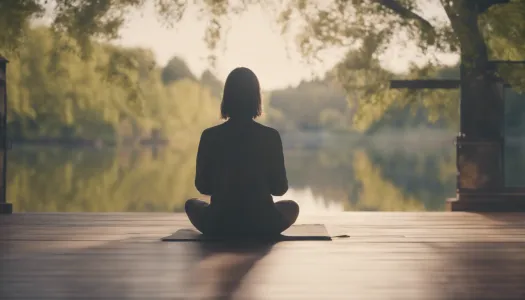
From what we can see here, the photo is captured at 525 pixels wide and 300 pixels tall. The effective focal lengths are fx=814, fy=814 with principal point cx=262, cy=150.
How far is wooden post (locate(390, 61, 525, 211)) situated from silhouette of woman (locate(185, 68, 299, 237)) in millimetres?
3870

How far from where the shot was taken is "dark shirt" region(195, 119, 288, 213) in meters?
5.95

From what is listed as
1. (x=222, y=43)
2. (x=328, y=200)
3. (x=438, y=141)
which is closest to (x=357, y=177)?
(x=328, y=200)

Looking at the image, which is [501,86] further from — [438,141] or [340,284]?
[438,141]

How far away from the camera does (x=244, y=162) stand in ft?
19.6

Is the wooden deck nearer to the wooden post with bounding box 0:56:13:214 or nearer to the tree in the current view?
the wooden post with bounding box 0:56:13:214

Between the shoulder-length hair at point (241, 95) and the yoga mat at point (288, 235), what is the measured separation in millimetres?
996

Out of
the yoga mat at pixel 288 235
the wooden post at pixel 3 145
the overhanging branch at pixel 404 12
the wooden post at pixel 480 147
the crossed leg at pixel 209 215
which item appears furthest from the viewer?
the overhanging branch at pixel 404 12

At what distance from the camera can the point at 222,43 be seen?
1164cm

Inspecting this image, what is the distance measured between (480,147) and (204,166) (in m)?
4.50

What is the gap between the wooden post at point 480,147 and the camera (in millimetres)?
9227

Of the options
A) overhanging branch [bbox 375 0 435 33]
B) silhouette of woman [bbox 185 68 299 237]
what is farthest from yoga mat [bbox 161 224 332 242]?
overhanging branch [bbox 375 0 435 33]

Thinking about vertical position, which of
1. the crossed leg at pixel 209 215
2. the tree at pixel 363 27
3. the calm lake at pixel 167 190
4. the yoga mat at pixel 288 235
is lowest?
the calm lake at pixel 167 190

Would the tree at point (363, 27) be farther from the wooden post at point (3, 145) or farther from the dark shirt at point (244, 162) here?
the dark shirt at point (244, 162)

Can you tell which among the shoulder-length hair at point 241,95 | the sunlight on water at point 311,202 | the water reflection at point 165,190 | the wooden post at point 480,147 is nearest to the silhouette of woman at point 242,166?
the shoulder-length hair at point 241,95
